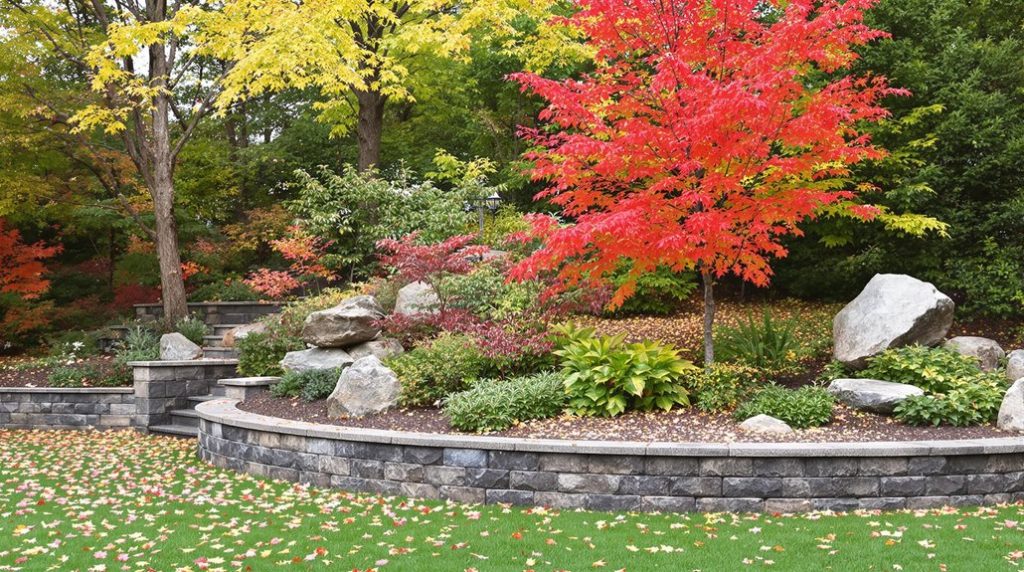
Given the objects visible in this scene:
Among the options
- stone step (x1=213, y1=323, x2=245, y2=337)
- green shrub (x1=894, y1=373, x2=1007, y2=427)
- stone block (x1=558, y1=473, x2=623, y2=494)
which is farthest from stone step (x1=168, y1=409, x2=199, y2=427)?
green shrub (x1=894, y1=373, x2=1007, y2=427)

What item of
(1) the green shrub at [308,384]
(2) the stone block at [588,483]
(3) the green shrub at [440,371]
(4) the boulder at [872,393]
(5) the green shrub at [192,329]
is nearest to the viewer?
(2) the stone block at [588,483]

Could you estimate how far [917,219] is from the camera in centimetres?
1089

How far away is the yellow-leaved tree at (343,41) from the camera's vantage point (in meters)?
12.1

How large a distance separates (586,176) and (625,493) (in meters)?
3.28

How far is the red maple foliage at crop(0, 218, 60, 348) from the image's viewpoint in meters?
14.3

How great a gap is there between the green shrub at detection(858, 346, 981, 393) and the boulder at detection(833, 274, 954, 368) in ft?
0.58

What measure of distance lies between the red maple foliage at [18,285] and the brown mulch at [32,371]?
5.59 ft

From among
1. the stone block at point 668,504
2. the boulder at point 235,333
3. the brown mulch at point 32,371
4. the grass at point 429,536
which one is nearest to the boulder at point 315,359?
the boulder at point 235,333

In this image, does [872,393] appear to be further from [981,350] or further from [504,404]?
[504,404]

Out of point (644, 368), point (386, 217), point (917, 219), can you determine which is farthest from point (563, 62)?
point (644, 368)

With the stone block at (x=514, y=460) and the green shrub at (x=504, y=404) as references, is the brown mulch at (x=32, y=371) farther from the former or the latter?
the stone block at (x=514, y=460)

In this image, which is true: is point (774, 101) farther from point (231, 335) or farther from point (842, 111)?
point (231, 335)

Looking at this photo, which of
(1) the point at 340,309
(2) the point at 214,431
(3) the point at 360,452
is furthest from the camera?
(1) the point at 340,309

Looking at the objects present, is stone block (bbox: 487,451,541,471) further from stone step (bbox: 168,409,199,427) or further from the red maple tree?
stone step (bbox: 168,409,199,427)
